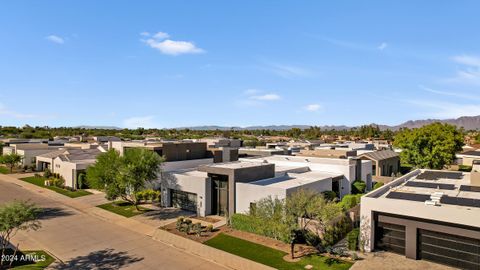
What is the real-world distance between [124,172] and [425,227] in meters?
28.6

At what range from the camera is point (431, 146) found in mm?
52500

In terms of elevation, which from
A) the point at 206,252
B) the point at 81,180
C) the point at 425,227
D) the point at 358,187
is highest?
the point at 425,227

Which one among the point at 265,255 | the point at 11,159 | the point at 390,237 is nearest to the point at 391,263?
the point at 390,237

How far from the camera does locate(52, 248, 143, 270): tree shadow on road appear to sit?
71.9 ft

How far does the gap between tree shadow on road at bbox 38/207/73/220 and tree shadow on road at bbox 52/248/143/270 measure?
43.6 feet

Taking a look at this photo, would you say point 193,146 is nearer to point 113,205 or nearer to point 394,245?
point 113,205

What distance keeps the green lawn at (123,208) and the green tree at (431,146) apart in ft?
147

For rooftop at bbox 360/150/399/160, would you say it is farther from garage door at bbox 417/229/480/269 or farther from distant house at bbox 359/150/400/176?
garage door at bbox 417/229/480/269

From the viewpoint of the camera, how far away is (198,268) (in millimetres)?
21875

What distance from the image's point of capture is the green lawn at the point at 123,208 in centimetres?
3522

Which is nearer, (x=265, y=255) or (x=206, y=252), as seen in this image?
(x=265, y=255)

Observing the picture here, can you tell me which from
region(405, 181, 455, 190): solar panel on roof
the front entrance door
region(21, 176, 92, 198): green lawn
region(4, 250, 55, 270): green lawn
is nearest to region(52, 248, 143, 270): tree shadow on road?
region(4, 250, 55, 270): green lawn

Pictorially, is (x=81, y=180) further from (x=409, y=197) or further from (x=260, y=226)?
(x=409, y=197)

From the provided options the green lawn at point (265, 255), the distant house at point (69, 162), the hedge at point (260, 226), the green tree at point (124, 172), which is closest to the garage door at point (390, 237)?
the green lawn at point (265, 255)
